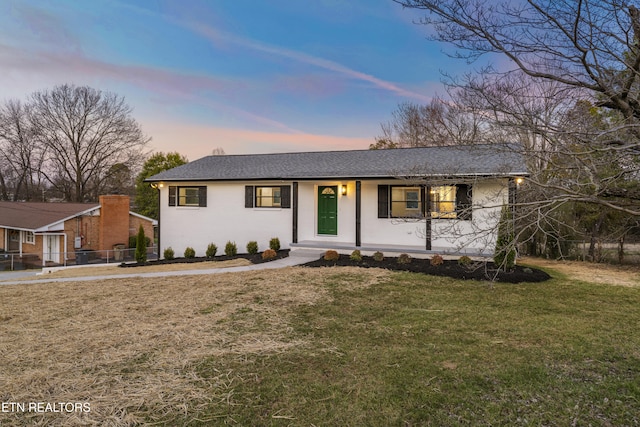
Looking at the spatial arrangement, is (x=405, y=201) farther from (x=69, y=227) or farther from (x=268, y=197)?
(x=69, y=227)

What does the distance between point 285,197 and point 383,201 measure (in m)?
3.97

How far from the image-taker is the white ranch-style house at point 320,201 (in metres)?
12.2

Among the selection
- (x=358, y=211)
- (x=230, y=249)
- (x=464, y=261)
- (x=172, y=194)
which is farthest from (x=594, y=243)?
(x=172, y=194)

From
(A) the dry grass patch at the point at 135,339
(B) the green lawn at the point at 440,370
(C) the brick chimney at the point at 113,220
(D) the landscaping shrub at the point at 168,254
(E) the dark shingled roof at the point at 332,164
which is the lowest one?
(B) the green lawn at the point at 440,370

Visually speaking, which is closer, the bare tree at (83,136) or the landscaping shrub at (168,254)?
the landscaping shrub at (168,254)

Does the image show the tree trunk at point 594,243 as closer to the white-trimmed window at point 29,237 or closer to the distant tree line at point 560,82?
the distant tree line at point 560,82

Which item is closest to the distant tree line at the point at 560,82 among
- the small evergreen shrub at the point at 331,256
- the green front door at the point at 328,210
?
the small evergreen shrub at the point at 331,256

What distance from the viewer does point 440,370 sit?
3.77 metres

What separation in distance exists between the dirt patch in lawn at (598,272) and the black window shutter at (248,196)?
11150 millimetres

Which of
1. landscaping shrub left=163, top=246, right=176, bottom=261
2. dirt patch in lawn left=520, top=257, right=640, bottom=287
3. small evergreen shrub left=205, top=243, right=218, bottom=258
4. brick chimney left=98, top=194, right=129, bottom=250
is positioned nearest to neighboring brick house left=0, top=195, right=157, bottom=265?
brick chimney left=98, top=194, right=129, bottom=250

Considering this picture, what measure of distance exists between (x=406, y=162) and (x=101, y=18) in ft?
43.0

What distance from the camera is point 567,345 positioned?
455cm

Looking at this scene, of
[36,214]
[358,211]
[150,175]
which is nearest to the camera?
[358,211]

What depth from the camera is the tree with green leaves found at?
31.0m
